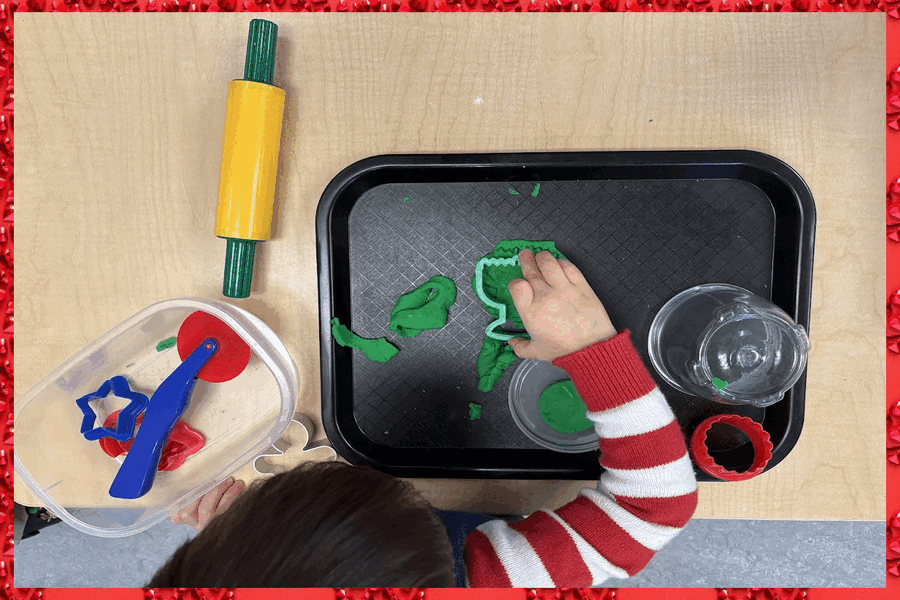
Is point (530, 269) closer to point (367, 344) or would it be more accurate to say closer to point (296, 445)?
point (367, 344)

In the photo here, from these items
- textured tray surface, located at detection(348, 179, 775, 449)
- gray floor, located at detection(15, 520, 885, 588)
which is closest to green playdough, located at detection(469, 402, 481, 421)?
textured tray surface, located at detection(348, 179, 775, 449)

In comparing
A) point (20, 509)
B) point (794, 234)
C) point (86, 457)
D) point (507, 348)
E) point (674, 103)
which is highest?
point (674, 103)

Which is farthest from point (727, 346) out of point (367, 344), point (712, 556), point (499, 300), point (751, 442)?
point (712, 556)

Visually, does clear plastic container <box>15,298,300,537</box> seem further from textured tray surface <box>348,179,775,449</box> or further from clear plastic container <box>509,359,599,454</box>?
clear plastic container <box>509,359,599,454</box>

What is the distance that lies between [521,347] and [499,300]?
0.05 m

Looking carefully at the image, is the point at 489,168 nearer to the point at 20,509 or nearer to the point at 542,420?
the point at 542,420

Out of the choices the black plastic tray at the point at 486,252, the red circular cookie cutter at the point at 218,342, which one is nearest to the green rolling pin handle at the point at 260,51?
the black plastic tray at the point at 486,252

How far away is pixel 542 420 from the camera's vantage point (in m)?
0.52

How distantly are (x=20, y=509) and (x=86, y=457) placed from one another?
1.28 ft

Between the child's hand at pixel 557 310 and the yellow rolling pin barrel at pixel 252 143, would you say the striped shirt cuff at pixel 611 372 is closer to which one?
the child's hand at pixel 557 310

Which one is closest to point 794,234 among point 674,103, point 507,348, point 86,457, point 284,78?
point 674,103

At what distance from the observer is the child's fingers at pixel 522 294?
0.48 metres

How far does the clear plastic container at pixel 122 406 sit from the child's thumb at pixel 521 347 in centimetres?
20

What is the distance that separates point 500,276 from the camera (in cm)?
50
